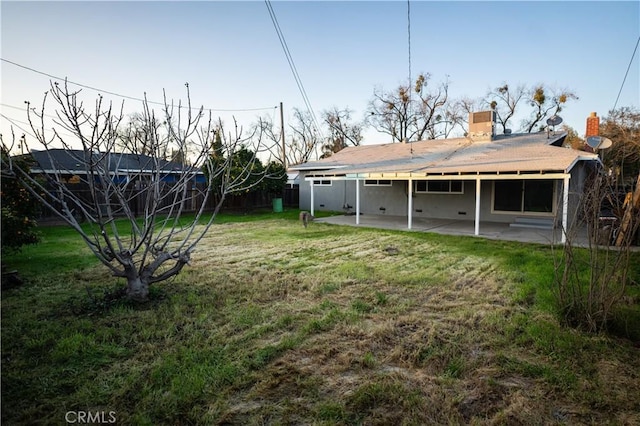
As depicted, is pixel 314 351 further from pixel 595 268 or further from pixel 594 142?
pixel 594 142

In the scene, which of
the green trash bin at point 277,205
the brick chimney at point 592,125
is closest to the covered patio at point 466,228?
the brick chimney at point 592,125

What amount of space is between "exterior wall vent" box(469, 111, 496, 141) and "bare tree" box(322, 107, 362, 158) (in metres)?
18.9

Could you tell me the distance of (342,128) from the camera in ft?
109

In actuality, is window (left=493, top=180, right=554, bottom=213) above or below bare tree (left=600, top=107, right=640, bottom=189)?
below

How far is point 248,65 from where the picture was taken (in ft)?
41.1

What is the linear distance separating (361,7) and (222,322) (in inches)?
368

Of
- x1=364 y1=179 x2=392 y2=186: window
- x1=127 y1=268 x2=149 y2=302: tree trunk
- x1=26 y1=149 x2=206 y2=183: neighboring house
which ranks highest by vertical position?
x1=26 y1=149 x2=206 y2=183: neighboring house

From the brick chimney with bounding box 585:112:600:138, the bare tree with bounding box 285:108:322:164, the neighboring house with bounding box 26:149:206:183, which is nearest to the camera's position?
the neighboring house with bounding box 26:149:206:183

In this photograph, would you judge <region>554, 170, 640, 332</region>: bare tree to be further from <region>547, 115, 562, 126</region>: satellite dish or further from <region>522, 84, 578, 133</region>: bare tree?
<region>522, 84, 578, 133</region>: bare tree

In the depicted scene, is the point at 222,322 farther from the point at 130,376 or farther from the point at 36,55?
the point at 36,55

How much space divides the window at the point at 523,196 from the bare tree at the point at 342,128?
21716mm

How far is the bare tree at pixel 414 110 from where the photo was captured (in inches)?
1099

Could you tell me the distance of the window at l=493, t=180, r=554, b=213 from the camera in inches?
445

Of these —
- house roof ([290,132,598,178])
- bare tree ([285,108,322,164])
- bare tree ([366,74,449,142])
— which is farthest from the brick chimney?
bare tree ([285,108,322,164])
